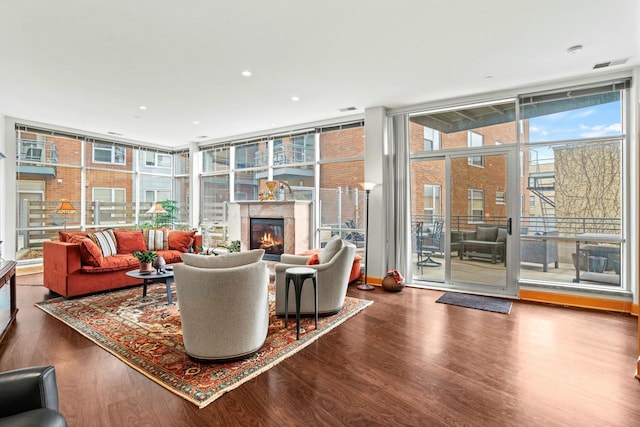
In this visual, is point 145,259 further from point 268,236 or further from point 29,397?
point 29,397

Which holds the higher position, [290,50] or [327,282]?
[290,50]

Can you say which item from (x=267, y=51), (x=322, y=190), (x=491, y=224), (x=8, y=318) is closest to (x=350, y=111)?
(x=322, y=190)

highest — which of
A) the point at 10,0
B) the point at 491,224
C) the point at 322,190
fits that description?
the point at 10,0

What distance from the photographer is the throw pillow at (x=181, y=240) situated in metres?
6.04

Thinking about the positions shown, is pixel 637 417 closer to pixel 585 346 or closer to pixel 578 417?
pixel 578 417

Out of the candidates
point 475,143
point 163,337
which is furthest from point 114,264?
point 475,143

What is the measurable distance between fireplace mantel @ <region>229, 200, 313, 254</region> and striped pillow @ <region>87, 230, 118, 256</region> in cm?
257

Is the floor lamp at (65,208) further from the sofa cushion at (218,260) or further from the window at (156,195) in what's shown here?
the sofa cushion at (218,260)

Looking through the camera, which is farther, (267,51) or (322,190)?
(322,190)

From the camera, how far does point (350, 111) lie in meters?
5.80

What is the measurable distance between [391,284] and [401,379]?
2.65 meters

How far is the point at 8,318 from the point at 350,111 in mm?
5295

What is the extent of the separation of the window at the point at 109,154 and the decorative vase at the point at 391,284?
6.90m

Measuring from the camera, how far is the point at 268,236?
23.0ft
